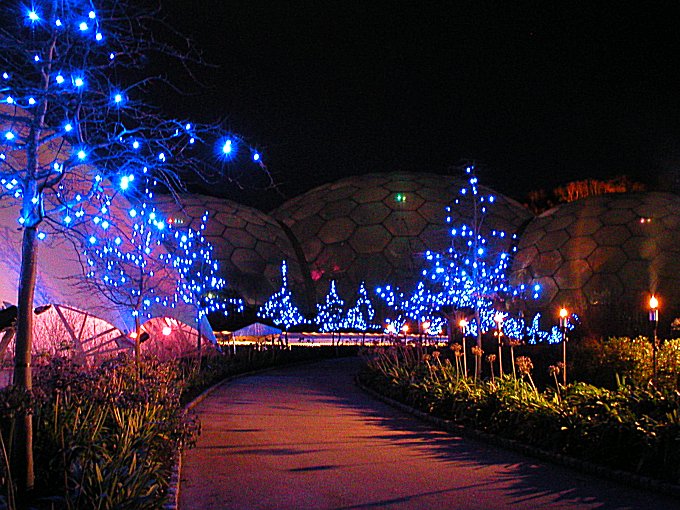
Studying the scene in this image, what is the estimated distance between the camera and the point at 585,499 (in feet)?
21.8

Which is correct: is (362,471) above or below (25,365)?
below

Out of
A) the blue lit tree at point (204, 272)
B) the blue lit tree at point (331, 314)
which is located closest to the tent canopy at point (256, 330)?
the blue lit tree at point (204, 272)

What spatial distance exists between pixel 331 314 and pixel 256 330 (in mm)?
9421

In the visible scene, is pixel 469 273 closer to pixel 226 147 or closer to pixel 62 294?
pixel 62 294

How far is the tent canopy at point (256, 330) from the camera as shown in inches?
1355

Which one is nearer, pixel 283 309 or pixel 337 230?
pixel 283 309

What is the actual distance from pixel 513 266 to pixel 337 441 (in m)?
33.3

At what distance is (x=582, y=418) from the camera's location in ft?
28.2

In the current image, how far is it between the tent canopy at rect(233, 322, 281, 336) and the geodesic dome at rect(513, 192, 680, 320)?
44.6 feet

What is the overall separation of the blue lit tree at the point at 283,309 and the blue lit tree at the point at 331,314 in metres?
0.99

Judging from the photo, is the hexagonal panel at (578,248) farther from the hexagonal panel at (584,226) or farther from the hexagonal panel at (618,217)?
the hexagonal panel at (618,217)

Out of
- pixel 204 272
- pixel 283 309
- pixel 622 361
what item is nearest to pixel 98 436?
pixel 622 361

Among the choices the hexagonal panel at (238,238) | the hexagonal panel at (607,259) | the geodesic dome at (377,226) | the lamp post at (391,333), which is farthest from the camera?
the geodesic dome at (377,226)

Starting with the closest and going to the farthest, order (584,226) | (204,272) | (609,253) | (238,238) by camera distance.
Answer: (204,272), (609,253), (584,226), (238,238)
